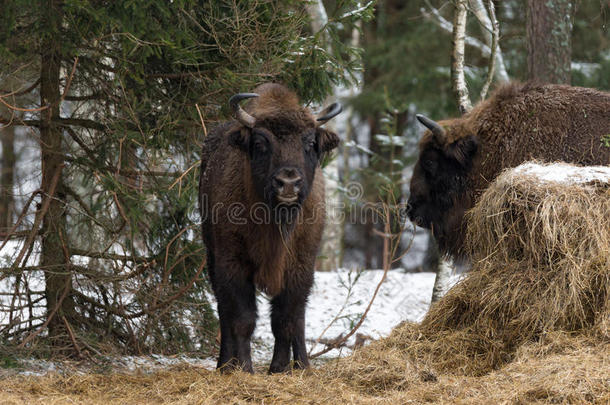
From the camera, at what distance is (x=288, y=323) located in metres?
6.38

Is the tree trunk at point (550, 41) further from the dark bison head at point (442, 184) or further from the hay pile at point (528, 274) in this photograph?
the hay pile at point (528, 274)

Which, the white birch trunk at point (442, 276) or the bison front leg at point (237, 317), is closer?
the bison front leg at point (237, 317)

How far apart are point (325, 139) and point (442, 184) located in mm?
1892

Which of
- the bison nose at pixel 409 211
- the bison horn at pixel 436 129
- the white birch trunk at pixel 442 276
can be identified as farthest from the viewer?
the white birch trunk at pixel 442 276

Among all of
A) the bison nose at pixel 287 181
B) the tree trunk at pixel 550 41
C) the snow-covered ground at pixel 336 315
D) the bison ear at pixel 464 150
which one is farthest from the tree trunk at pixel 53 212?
the tree trunk at pixel 550 41

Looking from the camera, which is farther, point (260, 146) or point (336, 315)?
point (336, 315)

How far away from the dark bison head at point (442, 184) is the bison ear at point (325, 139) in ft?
4.59

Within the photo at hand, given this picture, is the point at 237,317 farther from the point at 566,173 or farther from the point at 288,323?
the point at 566,173

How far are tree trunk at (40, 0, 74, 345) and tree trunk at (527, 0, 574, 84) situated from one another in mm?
6177

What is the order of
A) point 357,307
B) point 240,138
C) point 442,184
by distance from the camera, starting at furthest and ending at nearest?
point 357,307 → point 442,184 → point 240,138

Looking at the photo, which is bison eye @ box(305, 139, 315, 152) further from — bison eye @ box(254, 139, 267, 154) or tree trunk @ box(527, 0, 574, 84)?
tree trunk @ box(527, 0, 574, 84)

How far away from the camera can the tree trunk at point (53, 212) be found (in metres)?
7.30

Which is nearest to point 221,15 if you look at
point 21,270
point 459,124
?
point 459,124

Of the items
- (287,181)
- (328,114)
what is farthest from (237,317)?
(328,114)
